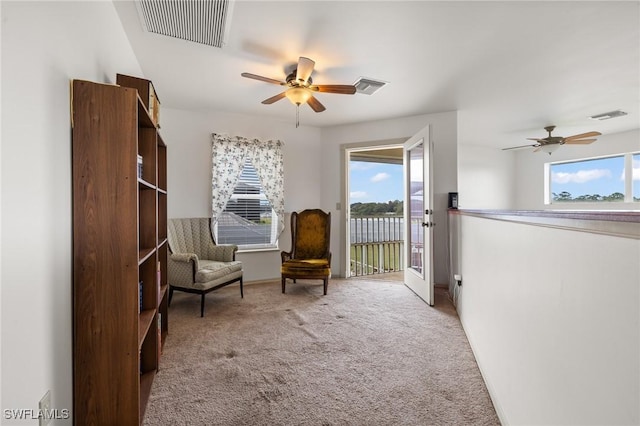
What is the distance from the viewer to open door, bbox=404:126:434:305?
325 centimetres

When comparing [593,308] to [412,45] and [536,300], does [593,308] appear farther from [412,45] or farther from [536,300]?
[412,45]

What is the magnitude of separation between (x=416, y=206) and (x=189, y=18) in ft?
10.3

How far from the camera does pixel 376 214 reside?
5406 millimetres

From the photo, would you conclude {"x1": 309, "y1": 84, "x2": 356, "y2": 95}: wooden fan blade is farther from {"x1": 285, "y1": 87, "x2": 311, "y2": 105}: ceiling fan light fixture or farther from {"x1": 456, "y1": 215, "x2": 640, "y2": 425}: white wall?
{"x1": 456, "y1": 215, "x2": 640, "y2": 425}: white wall

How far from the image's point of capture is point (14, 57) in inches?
36.3

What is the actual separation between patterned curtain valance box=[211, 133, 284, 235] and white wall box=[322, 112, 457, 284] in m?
0.78

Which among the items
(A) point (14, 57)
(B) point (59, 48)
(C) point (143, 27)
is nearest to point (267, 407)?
(A) point (14, 57)

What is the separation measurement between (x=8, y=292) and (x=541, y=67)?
151 inches

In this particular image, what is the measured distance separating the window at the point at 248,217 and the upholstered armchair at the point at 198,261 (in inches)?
19.1

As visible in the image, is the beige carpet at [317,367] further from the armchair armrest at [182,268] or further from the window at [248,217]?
the window at [248,217]

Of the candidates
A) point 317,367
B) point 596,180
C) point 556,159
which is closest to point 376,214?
point 317,367

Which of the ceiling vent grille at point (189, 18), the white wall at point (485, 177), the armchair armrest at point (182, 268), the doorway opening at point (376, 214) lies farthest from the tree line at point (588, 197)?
the armchair armrest at point (182, 268)

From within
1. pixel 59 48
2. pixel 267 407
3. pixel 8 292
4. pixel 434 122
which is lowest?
pixel 267 407

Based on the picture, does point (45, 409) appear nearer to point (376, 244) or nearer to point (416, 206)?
point (416, 206)
